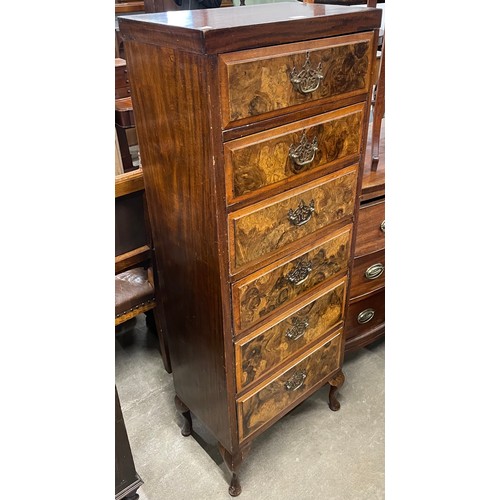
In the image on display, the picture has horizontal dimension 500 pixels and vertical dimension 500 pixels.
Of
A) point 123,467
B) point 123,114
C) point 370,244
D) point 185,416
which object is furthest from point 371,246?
point 123,114

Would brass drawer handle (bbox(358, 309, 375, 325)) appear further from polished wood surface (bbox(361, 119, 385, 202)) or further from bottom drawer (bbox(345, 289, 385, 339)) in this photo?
polished wood surface (bbox(361, 119, 385, 202))

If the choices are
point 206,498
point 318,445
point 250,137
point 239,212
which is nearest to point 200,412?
point 206,498

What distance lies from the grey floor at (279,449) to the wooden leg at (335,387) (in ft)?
0.08

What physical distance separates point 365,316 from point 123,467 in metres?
0.88

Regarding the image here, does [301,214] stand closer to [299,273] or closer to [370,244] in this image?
[299,273]

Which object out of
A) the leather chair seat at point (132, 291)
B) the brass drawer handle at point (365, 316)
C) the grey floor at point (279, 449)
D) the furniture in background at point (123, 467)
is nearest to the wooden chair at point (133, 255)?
the leather chair seat at point (132, 291)

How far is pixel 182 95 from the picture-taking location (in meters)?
0.85

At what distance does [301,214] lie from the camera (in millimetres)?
1047

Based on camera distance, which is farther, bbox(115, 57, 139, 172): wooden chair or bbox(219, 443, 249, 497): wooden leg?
bbox(115, 57, 139, 172): wooden chair

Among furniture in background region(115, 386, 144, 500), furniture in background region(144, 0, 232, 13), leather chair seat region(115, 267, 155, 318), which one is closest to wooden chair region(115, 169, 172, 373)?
leather chair seat region(115, 267, 155, 318)

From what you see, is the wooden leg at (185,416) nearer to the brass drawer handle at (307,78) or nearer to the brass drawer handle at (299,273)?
the brass drawer handle at (299,273)

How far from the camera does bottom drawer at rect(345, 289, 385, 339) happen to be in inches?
60.7

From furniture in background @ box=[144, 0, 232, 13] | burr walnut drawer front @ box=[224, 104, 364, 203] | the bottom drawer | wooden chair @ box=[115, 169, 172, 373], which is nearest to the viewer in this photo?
burr walnut drawer front @ box=[224, 104, 364, 203]

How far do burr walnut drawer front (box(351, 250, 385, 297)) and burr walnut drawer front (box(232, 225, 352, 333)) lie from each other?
0.20 meters
